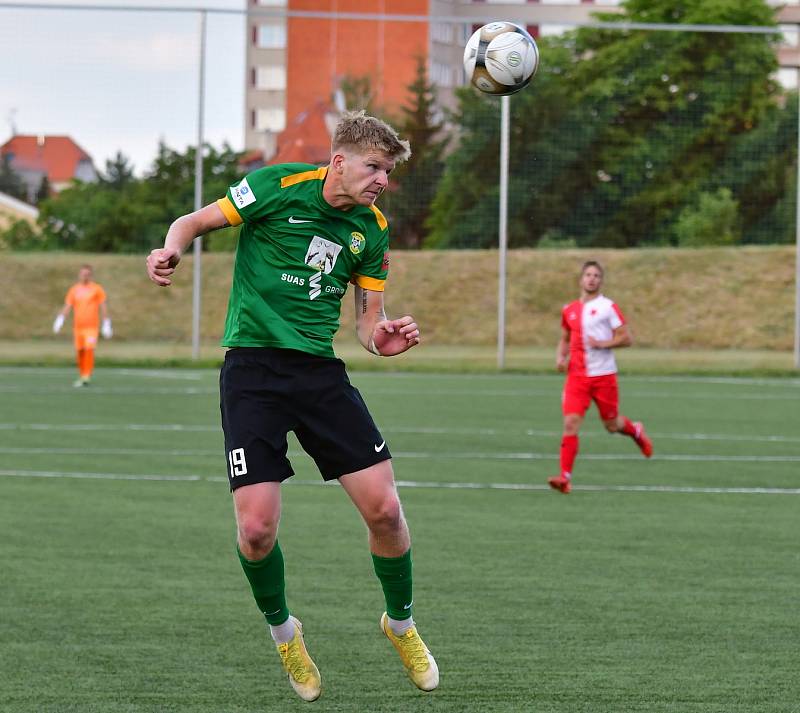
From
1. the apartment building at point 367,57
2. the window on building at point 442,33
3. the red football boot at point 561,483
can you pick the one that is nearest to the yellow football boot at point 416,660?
the apartment building at point 367,57

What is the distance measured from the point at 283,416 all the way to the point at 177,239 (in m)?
0.77

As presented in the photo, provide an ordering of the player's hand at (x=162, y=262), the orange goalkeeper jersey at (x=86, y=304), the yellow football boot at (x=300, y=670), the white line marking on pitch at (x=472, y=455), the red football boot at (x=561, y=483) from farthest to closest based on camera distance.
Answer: the orange goalkeeper jersey at (x=86, y=304)
the white line marking on pitch at (x=472, y=455)
the red football boot at (x=561, y=483)
the yellow football boot at (x=300, y=670)
the player's hand at (x=162, y=262)

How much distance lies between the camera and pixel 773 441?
51.9ft

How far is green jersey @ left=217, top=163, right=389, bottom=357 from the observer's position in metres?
5.65

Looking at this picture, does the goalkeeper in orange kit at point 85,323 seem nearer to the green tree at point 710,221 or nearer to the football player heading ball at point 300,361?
the green tree at point 710,221

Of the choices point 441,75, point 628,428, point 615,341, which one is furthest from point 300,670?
point 441,75

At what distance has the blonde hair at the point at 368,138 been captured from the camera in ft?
18.2

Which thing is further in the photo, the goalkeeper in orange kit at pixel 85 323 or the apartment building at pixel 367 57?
the apartment building at pixel 367 57

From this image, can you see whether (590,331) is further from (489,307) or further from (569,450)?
(489,307)

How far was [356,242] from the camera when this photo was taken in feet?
18.9

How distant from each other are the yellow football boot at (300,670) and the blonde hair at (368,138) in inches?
72.6

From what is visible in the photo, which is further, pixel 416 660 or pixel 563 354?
pixel 563 354

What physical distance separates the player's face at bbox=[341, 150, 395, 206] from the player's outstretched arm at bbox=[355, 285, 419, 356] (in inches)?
19.4

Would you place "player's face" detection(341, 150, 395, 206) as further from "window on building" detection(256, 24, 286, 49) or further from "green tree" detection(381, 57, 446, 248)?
"window on building" detection(256, 24, 286, 49)
